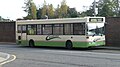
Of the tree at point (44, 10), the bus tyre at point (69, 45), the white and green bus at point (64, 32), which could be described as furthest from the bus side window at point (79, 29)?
the tree at point (44, 10)

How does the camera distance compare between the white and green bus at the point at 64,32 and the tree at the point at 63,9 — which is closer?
the white and green bus at the point at 64,32

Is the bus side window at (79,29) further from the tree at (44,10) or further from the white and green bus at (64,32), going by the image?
the tree at (44,10)

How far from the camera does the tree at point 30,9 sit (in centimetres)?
5584

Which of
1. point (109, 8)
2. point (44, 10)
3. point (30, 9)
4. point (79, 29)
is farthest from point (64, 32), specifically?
point (109, 8)

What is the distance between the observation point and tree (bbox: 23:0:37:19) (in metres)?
55.8

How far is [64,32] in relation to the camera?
3023cm

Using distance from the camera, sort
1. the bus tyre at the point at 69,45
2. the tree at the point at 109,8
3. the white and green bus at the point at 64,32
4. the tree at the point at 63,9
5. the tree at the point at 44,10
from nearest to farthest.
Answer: the white and green bus at the point at 64,32
the bus tyre at the point at 69,45
the tree at the point at 63,9
the tree at the point at 44,10
the tree at the point at 109,8


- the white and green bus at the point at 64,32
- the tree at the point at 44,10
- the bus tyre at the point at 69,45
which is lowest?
the bus tyre at the point at 69,45

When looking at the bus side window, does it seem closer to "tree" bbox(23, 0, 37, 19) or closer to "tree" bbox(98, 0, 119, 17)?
"tree" bbox(23, 0, 37, 19)

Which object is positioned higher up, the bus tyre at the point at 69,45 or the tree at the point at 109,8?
the tree at the point at 109,8

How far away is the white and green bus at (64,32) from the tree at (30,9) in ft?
68.2

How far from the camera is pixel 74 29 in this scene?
29.1m

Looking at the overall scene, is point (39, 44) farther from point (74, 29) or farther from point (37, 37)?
point (74, 29)

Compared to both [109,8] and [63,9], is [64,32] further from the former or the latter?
[109,8]
